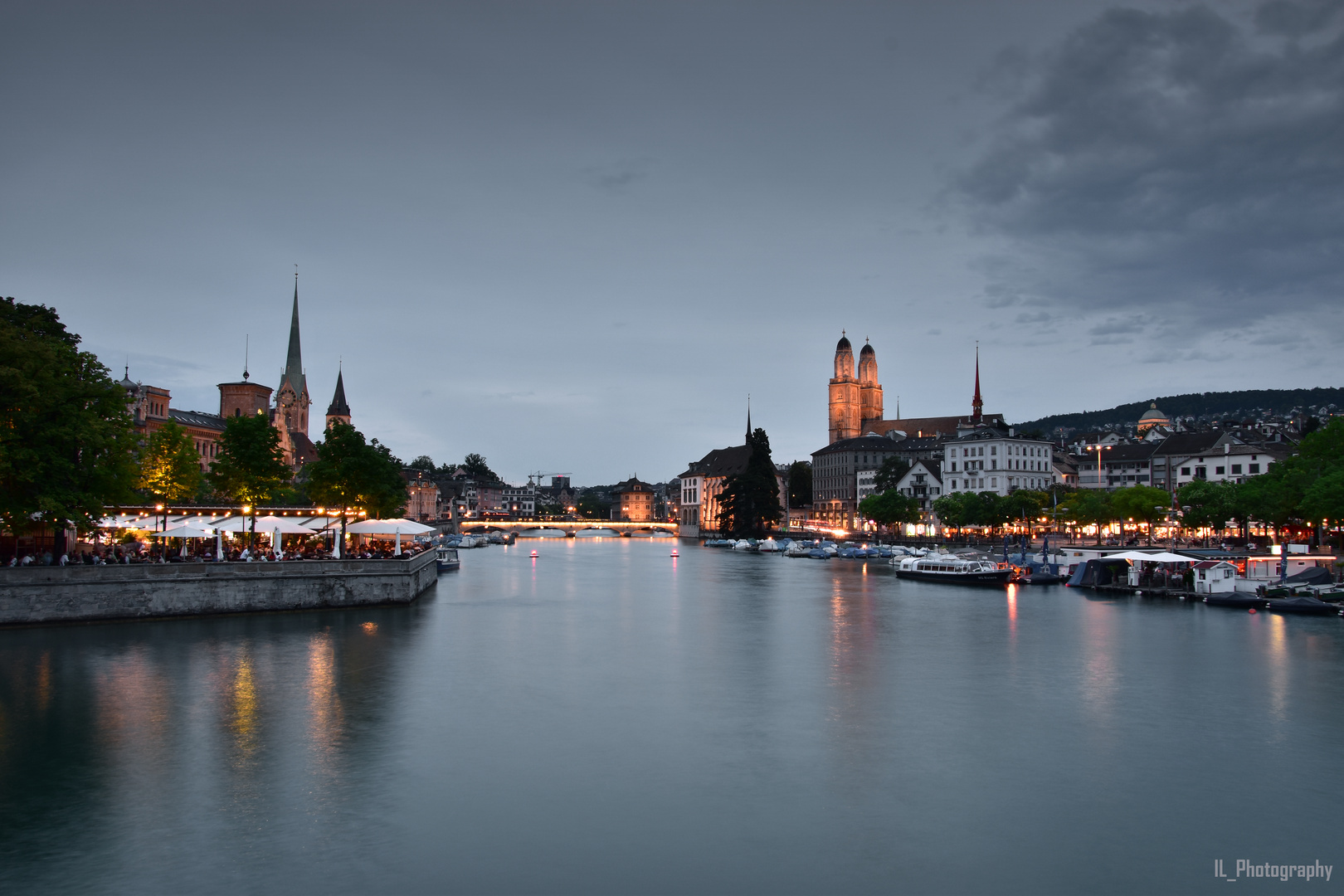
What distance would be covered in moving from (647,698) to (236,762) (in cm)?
1150

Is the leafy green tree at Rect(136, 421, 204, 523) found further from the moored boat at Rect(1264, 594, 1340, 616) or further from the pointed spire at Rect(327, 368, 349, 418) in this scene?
the pointed spire at Rect(327, 368, 349, 418)

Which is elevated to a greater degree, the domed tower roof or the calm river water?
the domed tower roof

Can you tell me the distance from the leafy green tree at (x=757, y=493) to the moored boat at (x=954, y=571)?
6800cm

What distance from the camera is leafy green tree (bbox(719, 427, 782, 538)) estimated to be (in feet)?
490

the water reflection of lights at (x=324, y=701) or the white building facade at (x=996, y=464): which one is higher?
the white building facade at (x=996, y=464)

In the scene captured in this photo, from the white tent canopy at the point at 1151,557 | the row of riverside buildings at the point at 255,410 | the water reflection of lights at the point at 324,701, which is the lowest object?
the water reflection of lights at the point at 324,701

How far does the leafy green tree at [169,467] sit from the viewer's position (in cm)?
6088

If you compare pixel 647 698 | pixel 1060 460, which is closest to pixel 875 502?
pixel 1060 460

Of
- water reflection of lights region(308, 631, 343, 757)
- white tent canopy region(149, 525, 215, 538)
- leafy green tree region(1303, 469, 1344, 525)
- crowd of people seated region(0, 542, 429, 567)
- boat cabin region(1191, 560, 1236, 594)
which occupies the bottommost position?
water reflection of lights region(308, 631, 343, 757)

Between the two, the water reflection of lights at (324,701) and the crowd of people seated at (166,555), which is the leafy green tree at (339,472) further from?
the water reflection of lights at (324,701)

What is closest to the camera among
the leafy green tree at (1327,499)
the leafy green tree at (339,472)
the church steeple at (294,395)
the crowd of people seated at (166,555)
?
the crowd of people seated at (166,555)

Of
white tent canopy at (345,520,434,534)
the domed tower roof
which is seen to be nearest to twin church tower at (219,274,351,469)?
white tent canopy at (345,520,434,534)

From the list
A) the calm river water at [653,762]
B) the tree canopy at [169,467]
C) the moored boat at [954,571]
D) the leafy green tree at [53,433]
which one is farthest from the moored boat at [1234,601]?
the tree canopy at [169,467]

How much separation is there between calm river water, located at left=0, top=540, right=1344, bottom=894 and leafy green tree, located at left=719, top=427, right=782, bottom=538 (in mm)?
108503
